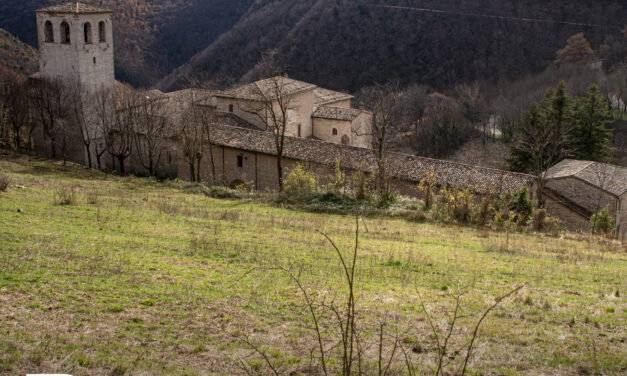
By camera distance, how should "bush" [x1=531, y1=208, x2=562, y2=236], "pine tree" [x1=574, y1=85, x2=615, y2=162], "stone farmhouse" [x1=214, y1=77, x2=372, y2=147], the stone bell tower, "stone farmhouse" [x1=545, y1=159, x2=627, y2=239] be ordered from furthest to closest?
"pine tree" [x1=574, y1=85, x2=615, y2=162] < "stone farmhouse" [x1=214, y1=77, x2=372, y2=147] < the stone bell tower < "stone farmhouse" [x1=545, y1=159, x2=627, y2=239] < "bush" [x1=531, y1=208, x2=562, y2=236]

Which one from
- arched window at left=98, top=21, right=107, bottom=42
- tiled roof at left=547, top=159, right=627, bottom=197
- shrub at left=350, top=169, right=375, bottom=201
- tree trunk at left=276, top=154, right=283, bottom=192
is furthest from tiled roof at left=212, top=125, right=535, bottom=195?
arched window at left=98, top=21, right=107, bottom=42

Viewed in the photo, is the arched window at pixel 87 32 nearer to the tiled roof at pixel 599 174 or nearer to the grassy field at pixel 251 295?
the grassy field at pixel 251 295

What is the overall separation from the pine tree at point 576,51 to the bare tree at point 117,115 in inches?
2196

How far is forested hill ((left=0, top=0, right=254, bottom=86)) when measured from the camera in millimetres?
62625

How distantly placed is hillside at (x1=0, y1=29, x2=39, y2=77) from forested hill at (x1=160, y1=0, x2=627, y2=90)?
1927 cm

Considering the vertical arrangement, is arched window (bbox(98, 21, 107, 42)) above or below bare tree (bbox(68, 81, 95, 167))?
above

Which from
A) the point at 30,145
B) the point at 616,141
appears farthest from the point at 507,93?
the point at 30,145

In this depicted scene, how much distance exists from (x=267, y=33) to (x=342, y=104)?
3674 cm

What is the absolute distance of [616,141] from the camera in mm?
45281

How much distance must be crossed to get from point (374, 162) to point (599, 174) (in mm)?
10776

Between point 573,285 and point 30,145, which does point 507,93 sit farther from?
point 573,285

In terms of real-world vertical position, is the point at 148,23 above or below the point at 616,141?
above

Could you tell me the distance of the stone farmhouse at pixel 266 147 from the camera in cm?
2522

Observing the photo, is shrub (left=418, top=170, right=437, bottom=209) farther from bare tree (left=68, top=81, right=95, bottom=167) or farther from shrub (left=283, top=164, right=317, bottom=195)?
bare tree (left=68, top=81, right=95, bottom=167)
